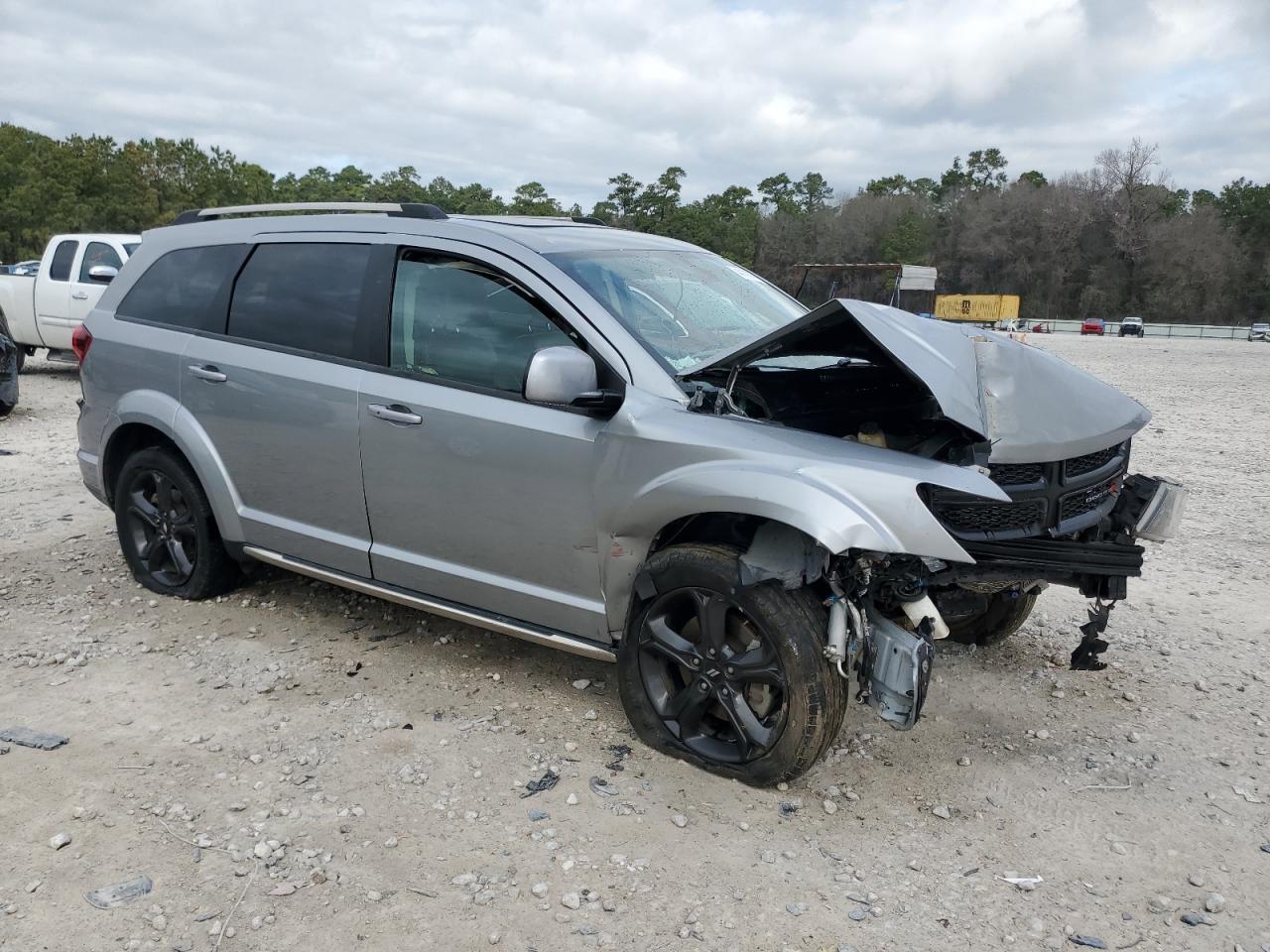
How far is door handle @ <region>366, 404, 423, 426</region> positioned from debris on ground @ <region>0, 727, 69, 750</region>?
5.44 ft

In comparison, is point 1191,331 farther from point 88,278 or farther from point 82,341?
point 82,341

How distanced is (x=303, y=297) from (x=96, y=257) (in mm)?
11236

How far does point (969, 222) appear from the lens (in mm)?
96812

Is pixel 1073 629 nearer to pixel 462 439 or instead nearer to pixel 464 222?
pixel 462 439

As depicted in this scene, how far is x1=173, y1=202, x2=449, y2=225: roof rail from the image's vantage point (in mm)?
4273

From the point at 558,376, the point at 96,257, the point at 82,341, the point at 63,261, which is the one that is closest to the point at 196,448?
the point at 82,341

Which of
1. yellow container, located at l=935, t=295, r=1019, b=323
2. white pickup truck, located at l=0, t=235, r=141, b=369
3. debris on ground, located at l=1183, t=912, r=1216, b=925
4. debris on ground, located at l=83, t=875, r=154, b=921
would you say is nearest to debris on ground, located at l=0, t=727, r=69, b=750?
debris on ground, located at l=83, t=875, r=154, b=921

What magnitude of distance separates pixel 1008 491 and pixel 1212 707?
1786mm

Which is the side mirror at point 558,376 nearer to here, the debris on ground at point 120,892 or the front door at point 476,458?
the front door at point 476,458

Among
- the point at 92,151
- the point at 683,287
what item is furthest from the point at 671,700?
the point at 92,151

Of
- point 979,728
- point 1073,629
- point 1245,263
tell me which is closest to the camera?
point 979,728

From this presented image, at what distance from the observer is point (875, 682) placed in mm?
3199

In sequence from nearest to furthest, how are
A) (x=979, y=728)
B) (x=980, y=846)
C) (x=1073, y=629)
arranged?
(x=980, y=846) → (x=979, y=728) → (x=1073, y=629)

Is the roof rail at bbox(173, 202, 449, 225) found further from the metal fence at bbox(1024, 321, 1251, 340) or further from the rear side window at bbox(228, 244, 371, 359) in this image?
the metal fence at bbox(1024, 321, 1251, 340)
